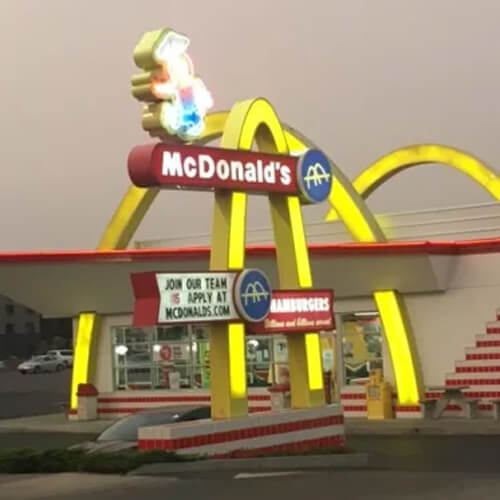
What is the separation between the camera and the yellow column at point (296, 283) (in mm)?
20094

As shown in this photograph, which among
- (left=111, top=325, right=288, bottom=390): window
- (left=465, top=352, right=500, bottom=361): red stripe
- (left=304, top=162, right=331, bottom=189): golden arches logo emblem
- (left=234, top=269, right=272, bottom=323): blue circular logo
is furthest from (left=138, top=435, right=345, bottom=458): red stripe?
(left=111, top=325, right=288, bottom=390): window

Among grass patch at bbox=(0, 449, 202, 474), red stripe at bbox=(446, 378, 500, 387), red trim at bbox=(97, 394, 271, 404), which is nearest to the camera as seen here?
grass patch at bbox=(0, 449, 202, 474)

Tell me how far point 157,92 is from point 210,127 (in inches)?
513

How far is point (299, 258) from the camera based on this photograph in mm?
20281

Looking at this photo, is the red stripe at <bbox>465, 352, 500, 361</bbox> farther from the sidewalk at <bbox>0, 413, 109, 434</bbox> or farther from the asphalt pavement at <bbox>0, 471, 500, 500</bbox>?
the asphalt pavement at <bbox>0, 471, 500, 500</bbox>

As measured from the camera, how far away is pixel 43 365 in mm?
81875

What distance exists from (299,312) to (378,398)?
9745 millimetres

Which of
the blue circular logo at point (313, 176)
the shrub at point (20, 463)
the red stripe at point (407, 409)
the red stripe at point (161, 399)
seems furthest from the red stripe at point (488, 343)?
the shrub at point (20, 463)

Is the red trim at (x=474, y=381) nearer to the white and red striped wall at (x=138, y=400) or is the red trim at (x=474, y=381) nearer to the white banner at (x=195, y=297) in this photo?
the white and red striped wall at (x=138, y=400)

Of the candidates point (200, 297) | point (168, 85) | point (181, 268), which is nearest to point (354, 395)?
point (181, 268)

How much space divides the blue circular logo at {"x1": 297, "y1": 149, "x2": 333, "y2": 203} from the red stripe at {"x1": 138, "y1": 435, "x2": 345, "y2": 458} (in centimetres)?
416

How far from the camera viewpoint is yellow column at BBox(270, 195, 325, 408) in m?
20.1

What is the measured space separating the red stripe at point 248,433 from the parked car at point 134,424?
1617 mm

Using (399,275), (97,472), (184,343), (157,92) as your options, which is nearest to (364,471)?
(97,472)
